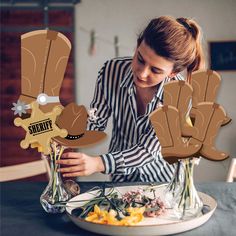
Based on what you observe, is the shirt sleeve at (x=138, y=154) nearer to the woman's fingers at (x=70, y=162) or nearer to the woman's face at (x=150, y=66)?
the woman's face at (x=150, y=66)

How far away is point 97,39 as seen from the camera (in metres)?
2.46

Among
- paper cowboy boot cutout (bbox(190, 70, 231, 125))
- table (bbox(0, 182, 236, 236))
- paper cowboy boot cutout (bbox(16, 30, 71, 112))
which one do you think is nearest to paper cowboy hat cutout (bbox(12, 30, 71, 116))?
paper cowboy boot cutout (bbox(16, 30, 71, 112))

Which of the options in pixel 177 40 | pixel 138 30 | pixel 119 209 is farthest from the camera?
pixel 138 30

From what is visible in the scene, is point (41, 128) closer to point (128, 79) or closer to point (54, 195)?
point (54, 195)

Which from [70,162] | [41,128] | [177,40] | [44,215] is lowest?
[44,215]

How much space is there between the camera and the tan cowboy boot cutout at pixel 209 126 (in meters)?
1.21

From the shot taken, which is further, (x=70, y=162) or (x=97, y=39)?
(x=97, y=39)

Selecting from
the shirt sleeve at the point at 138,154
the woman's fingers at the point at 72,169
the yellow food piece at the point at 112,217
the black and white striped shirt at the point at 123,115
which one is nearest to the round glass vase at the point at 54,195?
the woman's fingers at the point at 72,169

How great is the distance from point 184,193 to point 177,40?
53 cm

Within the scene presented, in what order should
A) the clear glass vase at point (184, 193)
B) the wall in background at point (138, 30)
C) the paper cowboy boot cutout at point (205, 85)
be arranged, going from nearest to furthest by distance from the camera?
the clear glass vase at point (184, 193)
the paper cowboy boot cutout at point (205, 85)
the wall in background at point (138, 30)

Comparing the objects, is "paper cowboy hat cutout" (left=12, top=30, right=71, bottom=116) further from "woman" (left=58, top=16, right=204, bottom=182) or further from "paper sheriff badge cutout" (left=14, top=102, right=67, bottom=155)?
"woman" (left=58, top=16, right=204, bottom=182)

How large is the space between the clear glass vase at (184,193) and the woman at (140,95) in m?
0.29

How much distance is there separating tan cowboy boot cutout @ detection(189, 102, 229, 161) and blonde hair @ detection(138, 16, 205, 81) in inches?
9.3

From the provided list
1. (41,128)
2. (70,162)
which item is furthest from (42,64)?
(70,162)
